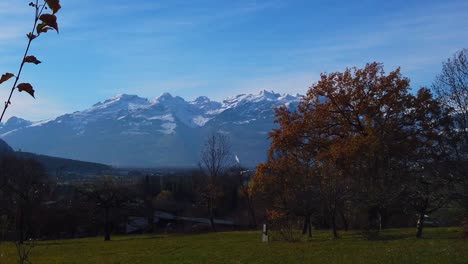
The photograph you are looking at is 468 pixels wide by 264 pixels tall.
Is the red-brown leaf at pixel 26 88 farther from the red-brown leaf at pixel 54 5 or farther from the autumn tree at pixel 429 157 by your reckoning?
the autumn tree at pixel 429 157

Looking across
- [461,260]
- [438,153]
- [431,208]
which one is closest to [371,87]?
[438,153]

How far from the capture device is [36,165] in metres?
55.3

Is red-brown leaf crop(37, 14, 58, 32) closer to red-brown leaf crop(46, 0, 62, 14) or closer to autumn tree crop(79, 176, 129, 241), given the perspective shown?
red-brown leaf crop(46, 0, 62, 14)

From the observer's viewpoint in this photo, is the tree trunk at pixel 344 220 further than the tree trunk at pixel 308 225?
Yes

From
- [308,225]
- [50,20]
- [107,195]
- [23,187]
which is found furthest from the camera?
[23,187]

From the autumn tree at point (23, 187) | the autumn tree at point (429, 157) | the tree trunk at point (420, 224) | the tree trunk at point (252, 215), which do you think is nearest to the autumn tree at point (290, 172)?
the autumn tree at point (429, 157)

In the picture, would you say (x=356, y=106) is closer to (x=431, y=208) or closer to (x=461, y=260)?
(x=431, y=208)

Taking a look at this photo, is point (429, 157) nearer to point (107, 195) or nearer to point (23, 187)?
point (107, 195)

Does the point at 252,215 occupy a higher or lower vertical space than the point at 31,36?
lower

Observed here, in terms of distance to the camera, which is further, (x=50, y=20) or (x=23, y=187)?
(x=23, y=187)

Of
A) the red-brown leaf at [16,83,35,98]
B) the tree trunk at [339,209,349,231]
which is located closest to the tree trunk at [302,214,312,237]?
the tree trunk at [339,209,349,231]

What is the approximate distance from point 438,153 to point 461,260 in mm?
17182

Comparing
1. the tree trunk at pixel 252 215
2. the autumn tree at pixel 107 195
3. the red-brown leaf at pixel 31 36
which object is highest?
the red-brown leaf at pixel 31 36

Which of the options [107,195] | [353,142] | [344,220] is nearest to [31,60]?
[353,142]
